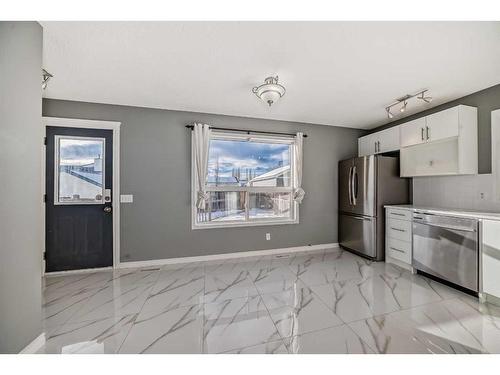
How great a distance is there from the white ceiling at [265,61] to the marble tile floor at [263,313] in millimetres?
2369

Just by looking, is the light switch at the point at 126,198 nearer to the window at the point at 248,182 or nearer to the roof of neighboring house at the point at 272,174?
the window at the point at 248,182

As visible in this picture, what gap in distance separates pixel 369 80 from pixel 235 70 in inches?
59.9

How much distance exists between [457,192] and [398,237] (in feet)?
3.18

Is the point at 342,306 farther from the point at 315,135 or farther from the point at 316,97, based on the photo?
the point at 315,135

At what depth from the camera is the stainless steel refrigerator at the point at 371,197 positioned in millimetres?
3498

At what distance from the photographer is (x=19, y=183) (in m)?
1.46

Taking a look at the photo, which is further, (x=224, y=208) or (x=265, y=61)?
(x=224, y=208)

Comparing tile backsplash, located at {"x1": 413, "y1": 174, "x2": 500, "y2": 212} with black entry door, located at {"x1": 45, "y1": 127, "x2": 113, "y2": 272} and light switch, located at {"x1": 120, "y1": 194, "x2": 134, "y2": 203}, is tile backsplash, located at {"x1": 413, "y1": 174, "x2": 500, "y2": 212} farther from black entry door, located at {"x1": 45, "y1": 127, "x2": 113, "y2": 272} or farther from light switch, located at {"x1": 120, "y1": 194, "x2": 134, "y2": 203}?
black entry door, located at {"x1": 45, "y1": 127, "x2": 113, "y2": 272}

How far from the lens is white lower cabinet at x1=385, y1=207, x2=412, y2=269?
3105mm

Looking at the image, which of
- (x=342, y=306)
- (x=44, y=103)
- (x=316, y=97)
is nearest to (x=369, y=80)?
(x=316, y=97)

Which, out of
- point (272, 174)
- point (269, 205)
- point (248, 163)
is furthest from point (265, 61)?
point (269, 205)

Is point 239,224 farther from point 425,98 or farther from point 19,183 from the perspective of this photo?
point 425,98

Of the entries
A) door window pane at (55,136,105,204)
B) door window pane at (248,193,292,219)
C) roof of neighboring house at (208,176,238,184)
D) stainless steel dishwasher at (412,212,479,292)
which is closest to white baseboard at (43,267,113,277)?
door window pane at (55,136,105,204)
